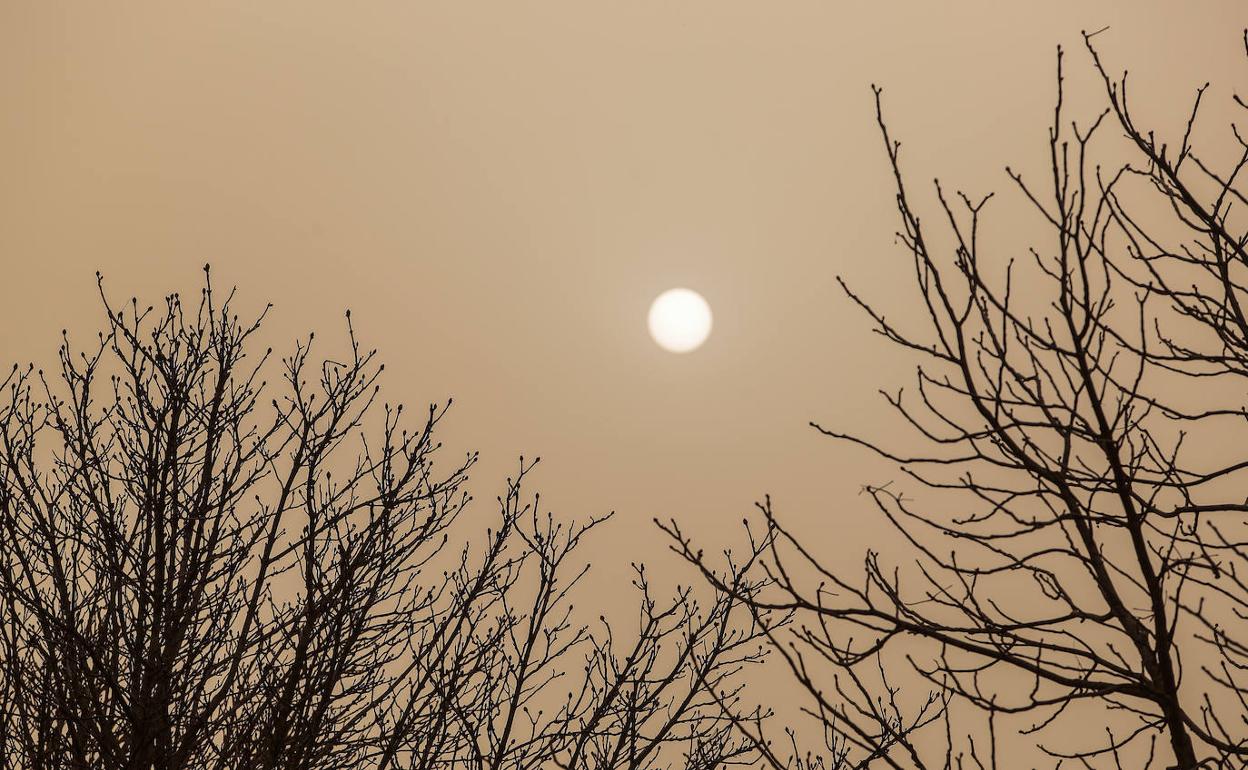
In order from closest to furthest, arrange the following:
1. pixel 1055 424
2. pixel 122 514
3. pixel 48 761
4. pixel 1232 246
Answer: pixel 1055 424 → pixel 1232 246 → pixel 48 761 → pixel 122 514

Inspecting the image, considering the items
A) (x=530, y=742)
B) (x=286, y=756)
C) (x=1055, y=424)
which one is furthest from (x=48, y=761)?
(x=1055, y=424)

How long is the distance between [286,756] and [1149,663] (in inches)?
158

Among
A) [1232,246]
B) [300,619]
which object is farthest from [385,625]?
[1232,246]

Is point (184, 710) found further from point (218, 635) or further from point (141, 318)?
point (141, 318)

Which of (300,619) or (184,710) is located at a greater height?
(300,619)

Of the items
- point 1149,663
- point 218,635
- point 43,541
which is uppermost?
point 43,541

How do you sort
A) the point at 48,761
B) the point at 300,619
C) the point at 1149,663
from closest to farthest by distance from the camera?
1. the point at 1149,663
2. the point at 48,761
3. the point at 300,619

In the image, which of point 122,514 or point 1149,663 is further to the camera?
point 122,514

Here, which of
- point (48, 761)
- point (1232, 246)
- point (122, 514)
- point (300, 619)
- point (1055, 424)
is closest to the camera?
point (1055, 424)

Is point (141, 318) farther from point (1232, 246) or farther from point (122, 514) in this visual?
point (1232, 246)

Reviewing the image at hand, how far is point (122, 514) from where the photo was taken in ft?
18.9

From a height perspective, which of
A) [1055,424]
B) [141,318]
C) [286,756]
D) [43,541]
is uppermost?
[141,318]

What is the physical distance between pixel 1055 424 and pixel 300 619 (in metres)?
3.96

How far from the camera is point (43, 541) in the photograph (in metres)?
5.34
